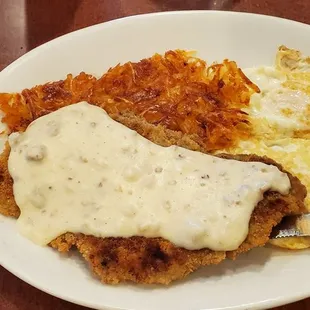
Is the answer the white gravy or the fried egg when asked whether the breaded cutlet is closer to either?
the white gravy

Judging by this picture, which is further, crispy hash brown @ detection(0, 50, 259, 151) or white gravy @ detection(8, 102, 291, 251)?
crispy hash brown @ detection(0, 50, 259, 151)

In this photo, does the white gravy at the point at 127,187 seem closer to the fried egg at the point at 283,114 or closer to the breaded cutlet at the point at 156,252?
the breaded cutlet at the point at 156,252

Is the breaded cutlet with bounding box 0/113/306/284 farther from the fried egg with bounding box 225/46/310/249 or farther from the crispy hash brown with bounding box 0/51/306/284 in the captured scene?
the fried egg with bounding box 225/46/310/249

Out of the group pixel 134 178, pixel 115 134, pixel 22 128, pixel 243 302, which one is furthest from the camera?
pixel 22 128

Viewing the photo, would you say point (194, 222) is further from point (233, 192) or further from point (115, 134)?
point (115, 134)

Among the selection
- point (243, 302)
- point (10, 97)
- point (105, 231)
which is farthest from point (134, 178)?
point (10, 97)

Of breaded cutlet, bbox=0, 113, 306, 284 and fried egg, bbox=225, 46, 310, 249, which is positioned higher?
fried egg, bbox=225, 46, 310, 249

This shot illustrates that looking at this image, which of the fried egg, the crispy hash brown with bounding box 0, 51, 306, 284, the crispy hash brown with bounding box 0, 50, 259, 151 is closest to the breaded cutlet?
the crispy hash brown with bounding box 0, 51, 306, 284
